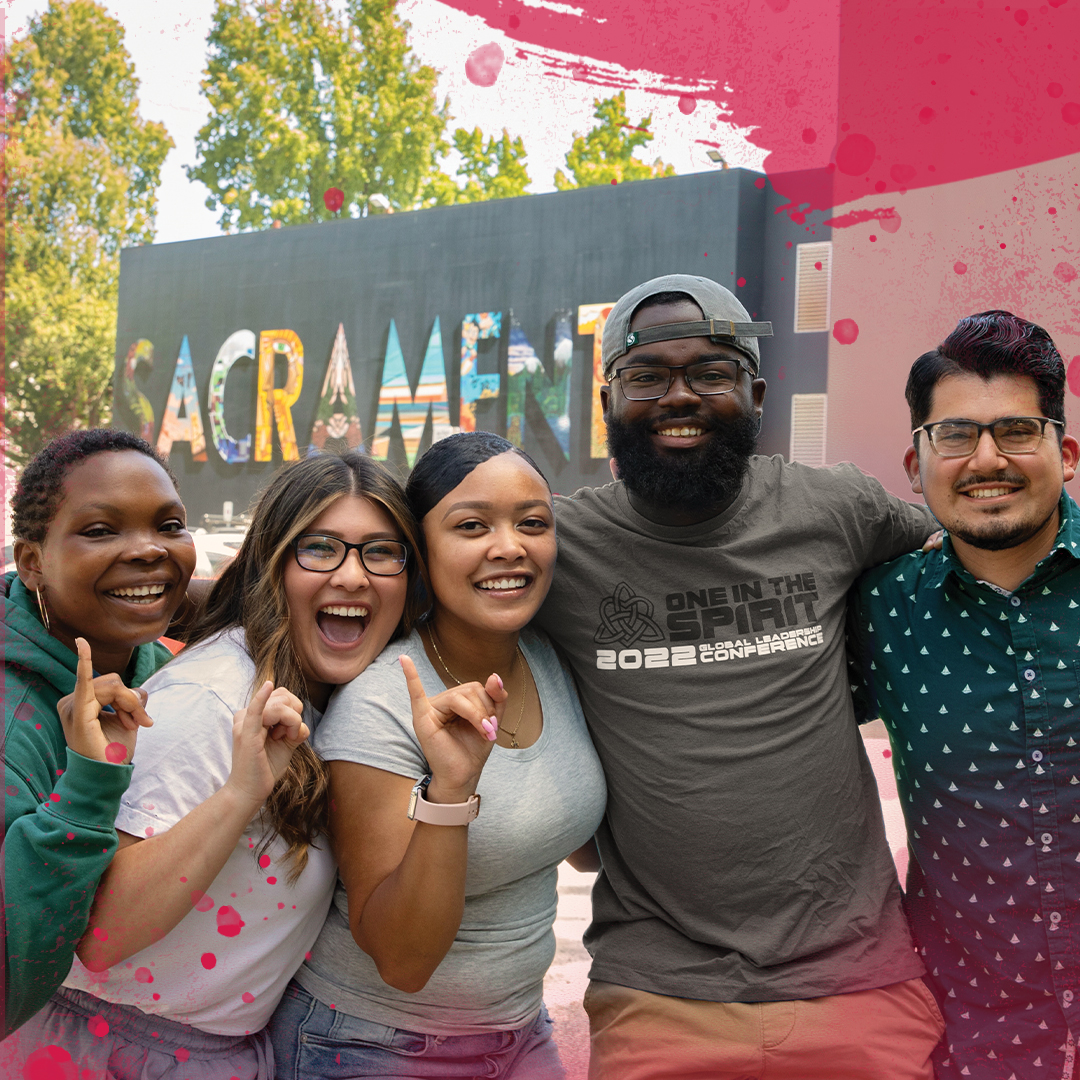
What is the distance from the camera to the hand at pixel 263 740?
1.88 m

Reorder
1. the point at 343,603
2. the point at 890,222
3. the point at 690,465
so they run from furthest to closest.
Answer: the point at 890,222
the point at 690,465
the point at 343,603

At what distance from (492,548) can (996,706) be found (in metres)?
1.22

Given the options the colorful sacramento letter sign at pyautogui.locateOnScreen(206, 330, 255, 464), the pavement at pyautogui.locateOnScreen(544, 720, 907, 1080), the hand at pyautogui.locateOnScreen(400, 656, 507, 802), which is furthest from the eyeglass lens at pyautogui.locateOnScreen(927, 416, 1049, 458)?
the colorful sacramento letter sign at pyautogui.locateOnScreen(206, 330, 255, 464)

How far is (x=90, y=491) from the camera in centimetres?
216

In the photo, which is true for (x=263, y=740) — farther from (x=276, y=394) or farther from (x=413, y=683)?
(x=276, y=394)

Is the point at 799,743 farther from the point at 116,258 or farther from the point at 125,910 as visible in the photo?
the point at 116,258

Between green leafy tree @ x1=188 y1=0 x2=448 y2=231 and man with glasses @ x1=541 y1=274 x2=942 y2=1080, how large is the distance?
1613 cm

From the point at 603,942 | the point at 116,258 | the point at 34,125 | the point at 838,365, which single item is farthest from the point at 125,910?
the point at 116,258

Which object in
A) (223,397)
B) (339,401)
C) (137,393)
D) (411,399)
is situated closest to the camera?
(411,399)

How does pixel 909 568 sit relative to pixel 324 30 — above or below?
below

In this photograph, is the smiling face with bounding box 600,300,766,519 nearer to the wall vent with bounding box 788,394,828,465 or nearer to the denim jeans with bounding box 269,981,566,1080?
the denim jeans with bounding box 269,981,566,1080

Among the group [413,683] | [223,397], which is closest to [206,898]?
[413,683]

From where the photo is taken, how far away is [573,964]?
13.7 feet

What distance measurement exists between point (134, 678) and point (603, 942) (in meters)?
1.31
